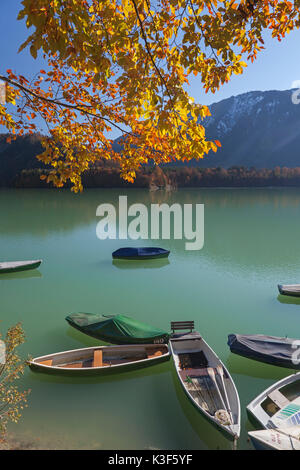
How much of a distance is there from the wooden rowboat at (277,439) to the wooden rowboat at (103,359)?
4.96 meters

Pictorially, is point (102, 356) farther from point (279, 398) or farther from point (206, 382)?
point (279, 398)

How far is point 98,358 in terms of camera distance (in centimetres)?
1227

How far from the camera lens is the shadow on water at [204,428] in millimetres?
8707

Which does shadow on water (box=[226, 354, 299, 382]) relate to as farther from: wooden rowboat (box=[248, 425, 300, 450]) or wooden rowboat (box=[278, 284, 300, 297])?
wooden rowboat (box=[278, 284, 300, 297])

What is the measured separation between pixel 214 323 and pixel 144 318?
426 centimetres

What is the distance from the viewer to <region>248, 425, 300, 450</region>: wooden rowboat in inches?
302

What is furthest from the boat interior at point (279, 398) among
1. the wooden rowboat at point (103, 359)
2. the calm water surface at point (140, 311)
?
the wooden rowboat at point (103, 359)

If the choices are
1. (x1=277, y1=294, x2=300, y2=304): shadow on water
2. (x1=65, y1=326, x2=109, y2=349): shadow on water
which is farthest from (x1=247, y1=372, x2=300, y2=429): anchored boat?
(x1=277, y1=294, x2=300, y2=304): shadow on water

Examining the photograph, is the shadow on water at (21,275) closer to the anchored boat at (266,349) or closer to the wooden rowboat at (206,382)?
the wooden rowboat at (206,382)

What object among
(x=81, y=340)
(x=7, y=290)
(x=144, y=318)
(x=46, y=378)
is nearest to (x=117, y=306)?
(x=144, y=318)

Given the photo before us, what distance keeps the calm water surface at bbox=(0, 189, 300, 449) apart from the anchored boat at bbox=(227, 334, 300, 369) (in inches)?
29.3

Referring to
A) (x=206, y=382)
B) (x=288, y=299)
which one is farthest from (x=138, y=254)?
(x=206, y=382)

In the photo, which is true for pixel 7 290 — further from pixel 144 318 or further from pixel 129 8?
pixel 129 8
